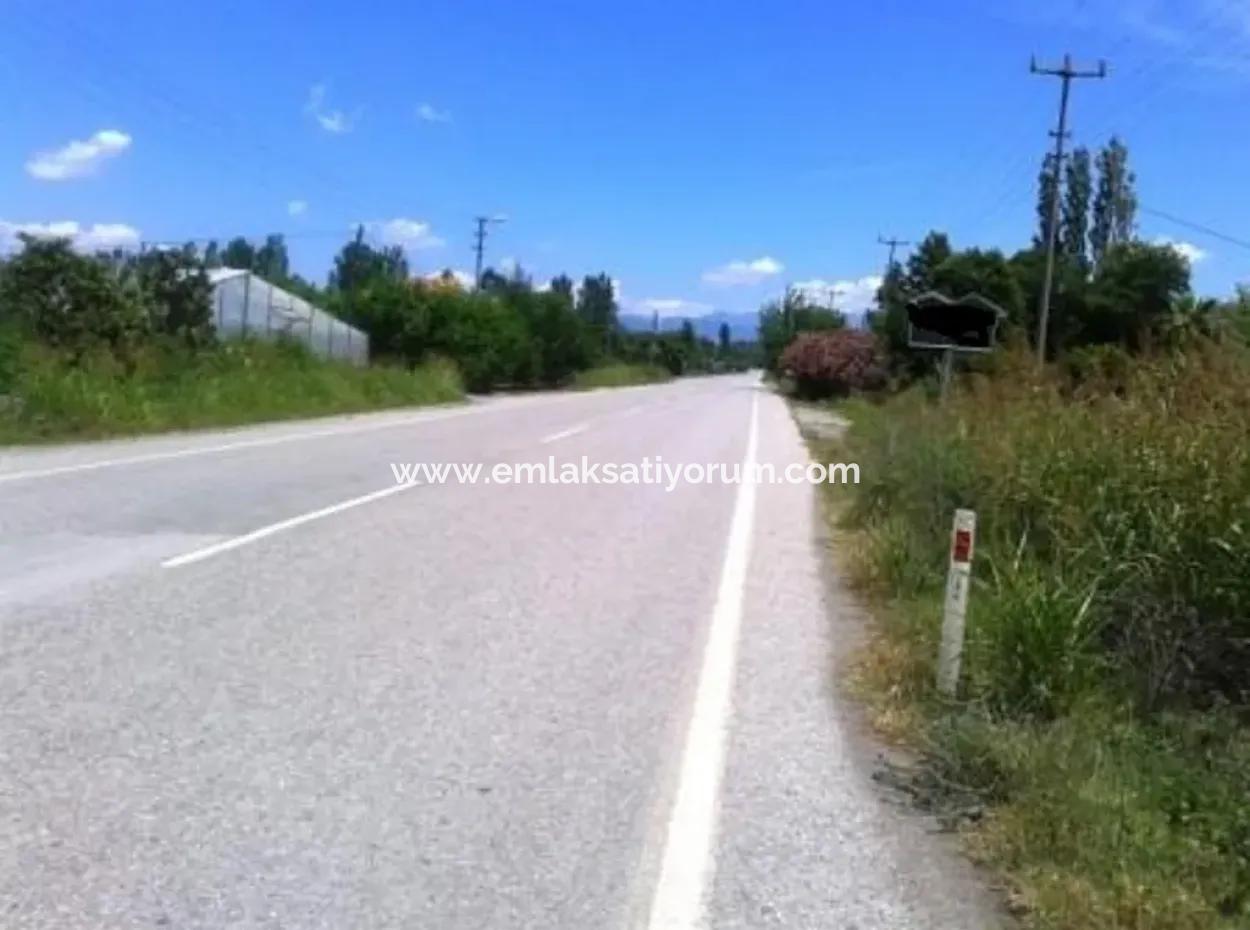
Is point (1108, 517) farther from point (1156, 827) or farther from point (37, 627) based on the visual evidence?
point (37, 627)

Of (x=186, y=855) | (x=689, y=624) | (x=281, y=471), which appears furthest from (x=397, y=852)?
(x=281, y=471)

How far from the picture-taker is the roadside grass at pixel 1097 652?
4980 millimetres

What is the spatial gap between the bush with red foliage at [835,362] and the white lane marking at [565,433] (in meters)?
28.6

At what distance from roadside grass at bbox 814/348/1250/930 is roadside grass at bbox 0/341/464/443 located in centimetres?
1683

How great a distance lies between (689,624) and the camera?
9.51 metres

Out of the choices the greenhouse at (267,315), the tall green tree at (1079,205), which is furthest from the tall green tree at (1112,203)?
the greenhouse at (267,315)

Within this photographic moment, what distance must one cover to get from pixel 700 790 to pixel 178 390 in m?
26.6

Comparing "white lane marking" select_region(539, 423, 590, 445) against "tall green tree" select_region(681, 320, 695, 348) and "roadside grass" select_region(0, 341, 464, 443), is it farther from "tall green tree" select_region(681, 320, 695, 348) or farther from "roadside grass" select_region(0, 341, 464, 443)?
"tall green tree" select_region(681, 320, 695, 348)

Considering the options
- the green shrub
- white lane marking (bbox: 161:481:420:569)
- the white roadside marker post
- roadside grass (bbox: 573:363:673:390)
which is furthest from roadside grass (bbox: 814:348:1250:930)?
roadside grass (bbox: 573:363:673:390)

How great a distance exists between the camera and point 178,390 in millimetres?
30453

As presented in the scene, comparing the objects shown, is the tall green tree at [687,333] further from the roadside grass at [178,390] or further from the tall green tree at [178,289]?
the tall green tree at [178,289]

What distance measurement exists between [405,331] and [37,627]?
5450cm

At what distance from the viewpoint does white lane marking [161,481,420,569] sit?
10.7m

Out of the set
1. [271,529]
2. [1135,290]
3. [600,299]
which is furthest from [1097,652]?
[600,299]
